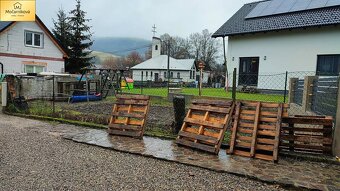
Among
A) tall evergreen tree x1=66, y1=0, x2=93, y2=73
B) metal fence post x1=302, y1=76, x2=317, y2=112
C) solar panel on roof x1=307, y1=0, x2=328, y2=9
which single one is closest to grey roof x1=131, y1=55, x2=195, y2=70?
tall evergreen tree x1=66, y1=0, x2=93, y2=73

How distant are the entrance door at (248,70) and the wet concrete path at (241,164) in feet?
43.7

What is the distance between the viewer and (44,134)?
7.35m

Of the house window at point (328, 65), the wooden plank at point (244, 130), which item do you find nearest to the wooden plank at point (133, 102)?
the wooden plank at point (244, 130)

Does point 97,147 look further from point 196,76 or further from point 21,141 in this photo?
point 196,76

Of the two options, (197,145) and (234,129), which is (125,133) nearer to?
(197,145)

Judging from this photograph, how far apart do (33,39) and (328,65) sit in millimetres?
23164

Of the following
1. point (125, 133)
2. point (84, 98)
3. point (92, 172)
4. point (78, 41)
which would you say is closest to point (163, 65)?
point (78, 41)

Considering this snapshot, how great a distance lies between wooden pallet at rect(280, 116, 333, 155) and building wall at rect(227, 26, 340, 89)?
1181 centimetres

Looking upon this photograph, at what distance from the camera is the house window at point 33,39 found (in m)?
23.1

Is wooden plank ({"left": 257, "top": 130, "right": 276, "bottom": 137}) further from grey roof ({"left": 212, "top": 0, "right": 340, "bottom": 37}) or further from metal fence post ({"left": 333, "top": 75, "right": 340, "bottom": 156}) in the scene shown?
grey roof ({"left": 212, "top": 0, "right": 340, "bottom": 37})

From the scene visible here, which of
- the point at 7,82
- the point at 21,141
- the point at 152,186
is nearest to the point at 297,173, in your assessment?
the point at 152,186

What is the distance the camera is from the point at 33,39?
2356 cm

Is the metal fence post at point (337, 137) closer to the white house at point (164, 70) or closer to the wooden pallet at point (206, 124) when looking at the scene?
the wooden pallet at point (206, 124)

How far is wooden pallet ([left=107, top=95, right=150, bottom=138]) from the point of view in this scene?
6930mm
